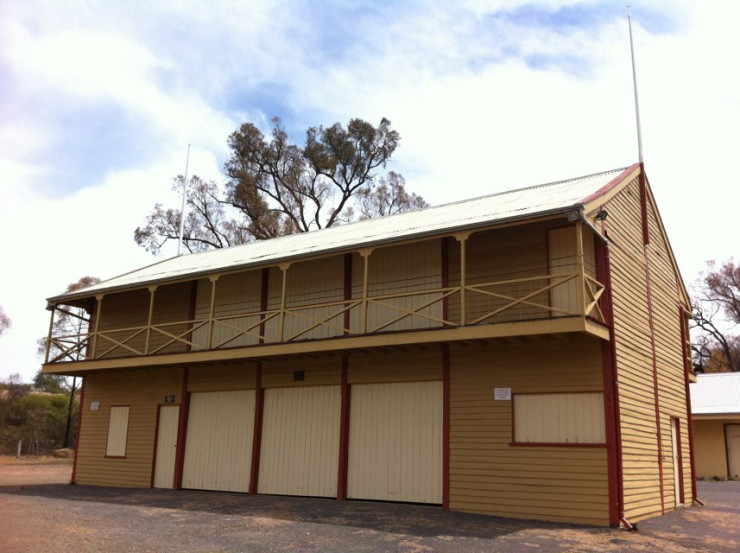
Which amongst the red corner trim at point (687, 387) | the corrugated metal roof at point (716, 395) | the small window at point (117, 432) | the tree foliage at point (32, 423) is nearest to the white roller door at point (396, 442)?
the red corner trim at point (687, 387)

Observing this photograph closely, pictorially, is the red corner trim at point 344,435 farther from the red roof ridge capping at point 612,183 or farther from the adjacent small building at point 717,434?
the adjacent small building at point 717,434

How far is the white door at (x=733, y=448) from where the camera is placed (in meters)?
26.3

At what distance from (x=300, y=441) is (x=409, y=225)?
5.63 m

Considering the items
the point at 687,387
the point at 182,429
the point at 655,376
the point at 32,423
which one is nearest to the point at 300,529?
the point at 182,429

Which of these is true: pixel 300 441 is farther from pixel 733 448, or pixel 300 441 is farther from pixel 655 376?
pixel 733 448

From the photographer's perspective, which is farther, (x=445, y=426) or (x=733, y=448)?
(x=733, y=448)

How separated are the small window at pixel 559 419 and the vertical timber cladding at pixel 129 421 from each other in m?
9.59

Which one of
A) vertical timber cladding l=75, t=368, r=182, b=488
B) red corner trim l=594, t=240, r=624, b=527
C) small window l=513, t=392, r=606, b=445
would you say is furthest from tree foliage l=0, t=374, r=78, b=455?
red corner trim l=594, t=240, r=624, b=527

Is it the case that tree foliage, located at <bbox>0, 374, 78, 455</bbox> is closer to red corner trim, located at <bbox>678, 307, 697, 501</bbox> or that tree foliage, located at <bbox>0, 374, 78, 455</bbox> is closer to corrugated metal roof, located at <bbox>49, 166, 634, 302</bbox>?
corrugated metal roof, located at <bbox>49, 166, 634, 302</bbox>

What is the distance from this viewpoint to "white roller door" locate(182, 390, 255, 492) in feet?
55.3

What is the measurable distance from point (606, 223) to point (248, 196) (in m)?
25.2

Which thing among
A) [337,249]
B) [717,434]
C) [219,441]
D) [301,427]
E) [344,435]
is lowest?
[219,441]

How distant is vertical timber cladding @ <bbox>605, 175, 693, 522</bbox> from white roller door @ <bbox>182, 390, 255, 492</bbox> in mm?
8769

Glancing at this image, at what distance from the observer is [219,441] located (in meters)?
17.4
